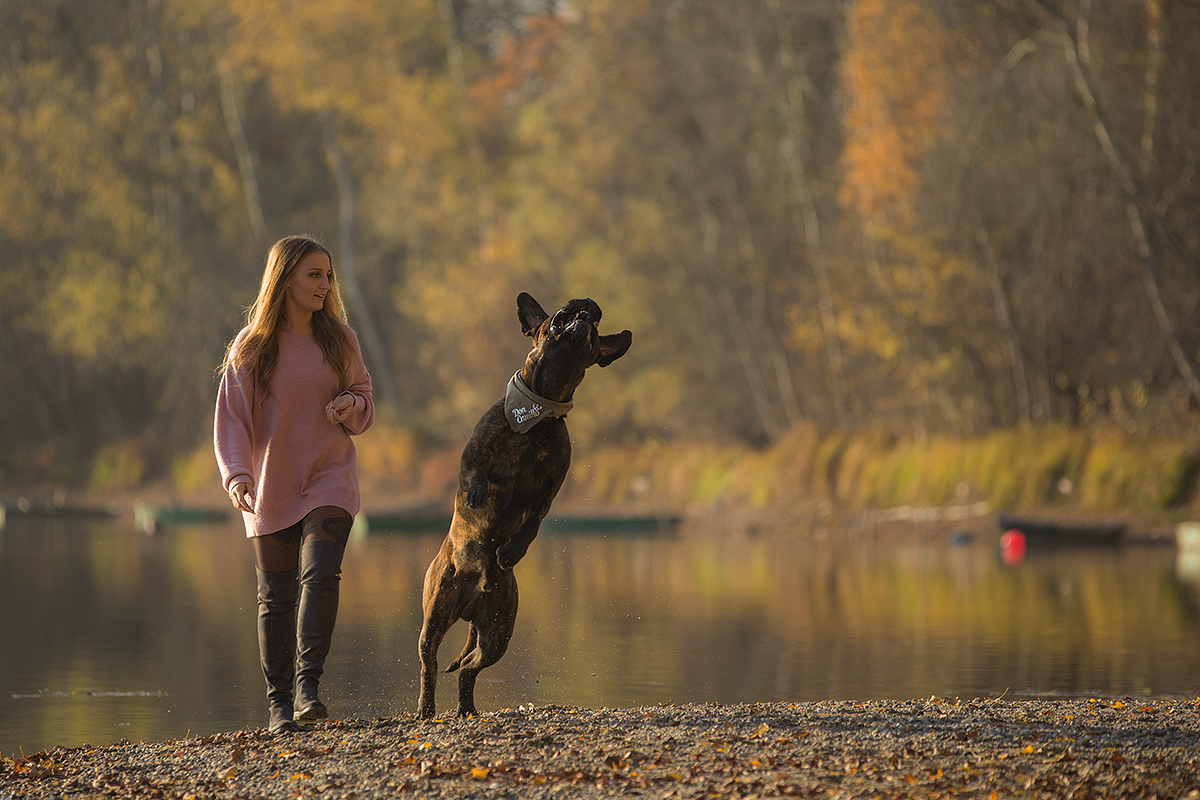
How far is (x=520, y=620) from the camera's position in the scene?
14.9m

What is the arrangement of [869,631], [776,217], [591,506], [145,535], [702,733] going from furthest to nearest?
1. [591,506]
2. [776,217]
3. [145,535]
4. [869,631]
5. [702,733]

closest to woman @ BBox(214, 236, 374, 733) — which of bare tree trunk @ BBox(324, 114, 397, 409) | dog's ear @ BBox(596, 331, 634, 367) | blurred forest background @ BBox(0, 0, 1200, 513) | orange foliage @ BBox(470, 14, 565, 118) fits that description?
dog's ear @ BBox(596, 331, 634, 367)

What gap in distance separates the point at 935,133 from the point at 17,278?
29.5 m

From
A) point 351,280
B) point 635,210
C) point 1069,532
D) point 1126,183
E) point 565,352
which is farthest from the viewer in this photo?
point 351,280

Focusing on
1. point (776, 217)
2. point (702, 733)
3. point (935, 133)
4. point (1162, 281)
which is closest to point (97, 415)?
point (776, 217)

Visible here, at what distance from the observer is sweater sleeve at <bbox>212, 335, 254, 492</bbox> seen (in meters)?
Answer: 7.29

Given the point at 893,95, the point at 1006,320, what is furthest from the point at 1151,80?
the point at 893,95

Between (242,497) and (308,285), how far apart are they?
1.01 m

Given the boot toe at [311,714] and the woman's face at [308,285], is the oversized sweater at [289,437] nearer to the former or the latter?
the woman's face at [308,285]

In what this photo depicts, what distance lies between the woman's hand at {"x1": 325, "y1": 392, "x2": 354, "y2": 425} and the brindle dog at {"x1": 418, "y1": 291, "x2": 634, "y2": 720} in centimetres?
57

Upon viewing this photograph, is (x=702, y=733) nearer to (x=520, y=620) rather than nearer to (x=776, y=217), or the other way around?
(x=520, y=620)

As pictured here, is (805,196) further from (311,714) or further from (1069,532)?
(311,714)

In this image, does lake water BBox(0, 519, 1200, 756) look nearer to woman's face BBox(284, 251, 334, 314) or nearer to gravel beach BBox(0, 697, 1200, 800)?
gravel beach BBox(0, 697, 1200, 800)

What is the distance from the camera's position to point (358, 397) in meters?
7.54
